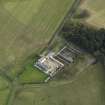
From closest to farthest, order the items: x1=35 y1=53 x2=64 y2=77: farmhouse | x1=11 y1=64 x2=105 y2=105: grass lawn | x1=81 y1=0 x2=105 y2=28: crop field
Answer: x1=11 y1=64 x2=105 y2=105: grass lawn, x1=35 y1=53 x2=64 y2=77: farmhouse, x1=81 y1=0 x2=105 y2=28: crop field

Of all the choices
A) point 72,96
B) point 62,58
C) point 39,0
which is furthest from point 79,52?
point 39,0

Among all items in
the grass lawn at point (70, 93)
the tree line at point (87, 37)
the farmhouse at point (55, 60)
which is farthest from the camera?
the tree line at point (87, 37)

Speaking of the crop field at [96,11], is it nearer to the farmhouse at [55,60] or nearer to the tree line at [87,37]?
the tree line at [87,37]

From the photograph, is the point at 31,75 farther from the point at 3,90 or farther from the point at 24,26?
the point at 24,26

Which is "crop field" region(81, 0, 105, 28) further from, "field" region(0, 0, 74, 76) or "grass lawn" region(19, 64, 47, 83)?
"grass lawn" region(19, 64, 47, 83)

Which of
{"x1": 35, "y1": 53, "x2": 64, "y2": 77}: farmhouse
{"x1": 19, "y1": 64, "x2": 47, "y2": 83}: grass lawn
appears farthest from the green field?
{"x1": 35, "y1": 53, "x2": 64, "y2": 77}: farmhouse

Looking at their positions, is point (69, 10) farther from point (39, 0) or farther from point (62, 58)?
point (62, 58)

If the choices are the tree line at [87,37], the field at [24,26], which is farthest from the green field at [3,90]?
the tree line at [87,37]
